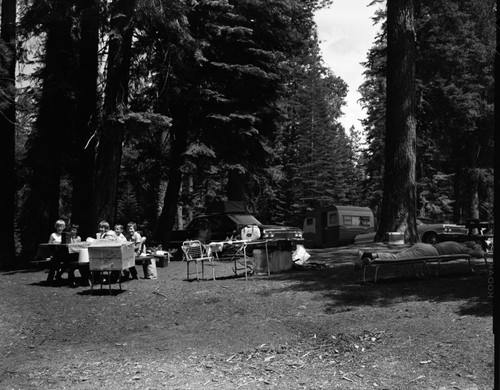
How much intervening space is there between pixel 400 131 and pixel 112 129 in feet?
24.1

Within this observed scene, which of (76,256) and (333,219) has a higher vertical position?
(333,219)

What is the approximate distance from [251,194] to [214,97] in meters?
9.69

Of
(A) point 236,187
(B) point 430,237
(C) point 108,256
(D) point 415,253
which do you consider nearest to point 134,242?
(C) point 108,256

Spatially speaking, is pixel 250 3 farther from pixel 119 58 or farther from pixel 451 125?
pixel 451 125

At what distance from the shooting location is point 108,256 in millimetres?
11570

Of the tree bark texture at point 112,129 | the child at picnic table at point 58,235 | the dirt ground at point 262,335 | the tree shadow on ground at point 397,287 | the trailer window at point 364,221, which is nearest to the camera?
the dirt ground at point 262,335

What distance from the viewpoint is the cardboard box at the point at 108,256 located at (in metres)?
11.5

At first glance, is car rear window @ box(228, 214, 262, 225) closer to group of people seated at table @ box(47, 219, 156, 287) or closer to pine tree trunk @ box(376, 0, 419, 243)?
pine tree trunk @ box(376, 0, 419, 243)

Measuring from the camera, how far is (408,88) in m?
16.0

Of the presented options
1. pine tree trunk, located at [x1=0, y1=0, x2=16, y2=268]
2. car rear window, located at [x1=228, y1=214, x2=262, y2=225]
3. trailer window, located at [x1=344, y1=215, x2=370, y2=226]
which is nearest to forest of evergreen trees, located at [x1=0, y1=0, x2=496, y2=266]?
pine tree trunk, located at [x1=0, y1=0, x2=16, y2=268]

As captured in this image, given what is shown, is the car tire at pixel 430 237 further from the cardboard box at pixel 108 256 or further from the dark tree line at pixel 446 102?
the cardboard box at pixel 108 256

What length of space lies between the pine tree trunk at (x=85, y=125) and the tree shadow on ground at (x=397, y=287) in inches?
338

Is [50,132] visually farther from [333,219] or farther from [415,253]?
[333,219]

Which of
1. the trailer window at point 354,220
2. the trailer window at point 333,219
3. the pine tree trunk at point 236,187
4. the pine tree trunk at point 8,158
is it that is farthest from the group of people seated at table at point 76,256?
the trailer window at point 354,220
